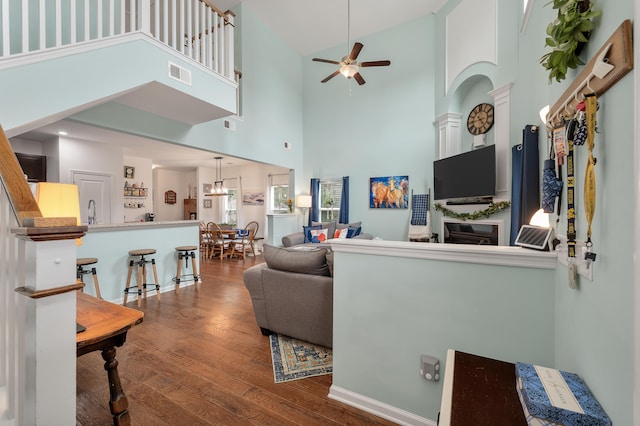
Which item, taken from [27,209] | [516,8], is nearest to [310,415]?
[27,209]

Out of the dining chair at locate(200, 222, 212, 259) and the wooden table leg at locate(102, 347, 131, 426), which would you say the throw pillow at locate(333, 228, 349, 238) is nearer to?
the dining chair at locate(200, 222, 212, 259)

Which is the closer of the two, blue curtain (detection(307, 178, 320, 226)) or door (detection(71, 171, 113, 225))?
door (detection(71, 171, 113, 225))

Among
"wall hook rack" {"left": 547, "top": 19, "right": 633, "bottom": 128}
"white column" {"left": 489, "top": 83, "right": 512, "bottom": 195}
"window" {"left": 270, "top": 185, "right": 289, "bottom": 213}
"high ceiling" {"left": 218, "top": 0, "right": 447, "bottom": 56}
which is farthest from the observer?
"window" {"left": 270, "top": 185, "right": 289, "bottom": 213}

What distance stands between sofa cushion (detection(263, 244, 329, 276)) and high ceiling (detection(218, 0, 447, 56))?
5475mm

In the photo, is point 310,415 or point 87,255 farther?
point 87,255

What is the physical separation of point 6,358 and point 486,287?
2.12 m

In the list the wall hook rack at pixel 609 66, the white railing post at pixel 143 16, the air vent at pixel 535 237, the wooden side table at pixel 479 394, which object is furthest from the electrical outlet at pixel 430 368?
the white railing post at pixel 143 16

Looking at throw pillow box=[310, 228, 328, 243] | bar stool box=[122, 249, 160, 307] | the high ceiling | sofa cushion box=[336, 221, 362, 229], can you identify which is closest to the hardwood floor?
bar stool box=[122, 249, 160, 307]

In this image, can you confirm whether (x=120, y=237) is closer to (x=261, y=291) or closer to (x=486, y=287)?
(x=261, y=291)

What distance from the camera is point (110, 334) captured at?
1341 millimetres

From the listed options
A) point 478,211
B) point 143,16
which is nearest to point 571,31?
point 143,16

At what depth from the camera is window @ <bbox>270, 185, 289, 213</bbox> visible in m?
8.49

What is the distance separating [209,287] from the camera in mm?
4492

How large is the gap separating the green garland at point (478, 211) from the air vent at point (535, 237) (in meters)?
2.88
